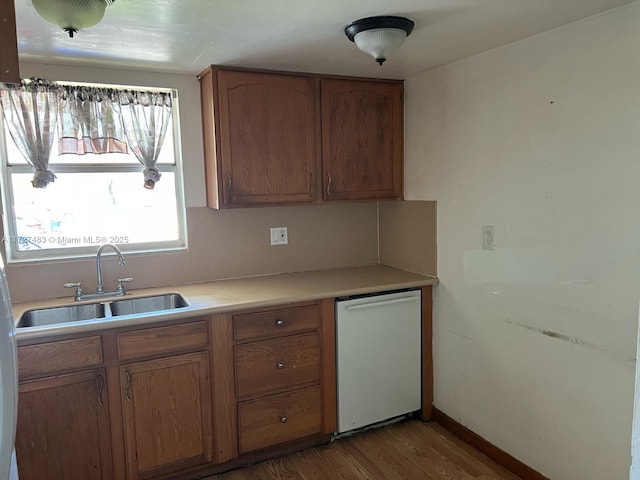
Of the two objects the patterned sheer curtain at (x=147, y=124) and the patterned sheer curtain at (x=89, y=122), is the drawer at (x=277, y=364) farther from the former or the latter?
the patterned sheer curtain at (x=89, y=122)

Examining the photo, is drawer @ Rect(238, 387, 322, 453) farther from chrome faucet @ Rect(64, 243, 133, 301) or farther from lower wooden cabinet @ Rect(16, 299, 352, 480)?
chrome faucet @ Rect(64, 243, 133, 301)

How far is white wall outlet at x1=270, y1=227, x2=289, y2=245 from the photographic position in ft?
9.99

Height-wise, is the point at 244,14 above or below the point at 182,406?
above

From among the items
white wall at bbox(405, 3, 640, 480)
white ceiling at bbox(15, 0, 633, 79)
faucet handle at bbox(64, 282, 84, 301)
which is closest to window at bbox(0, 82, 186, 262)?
faucet handle at bbox(64, 282, 84, 301)

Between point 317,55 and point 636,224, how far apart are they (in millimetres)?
1594

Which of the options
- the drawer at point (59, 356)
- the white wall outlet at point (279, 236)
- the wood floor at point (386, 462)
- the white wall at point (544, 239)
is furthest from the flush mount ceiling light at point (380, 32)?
the wood floor at point (386, 462)

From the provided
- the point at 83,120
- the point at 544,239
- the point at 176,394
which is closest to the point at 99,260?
the point at 83,120

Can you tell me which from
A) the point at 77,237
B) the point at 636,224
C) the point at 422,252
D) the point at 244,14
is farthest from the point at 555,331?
the point at 77,237

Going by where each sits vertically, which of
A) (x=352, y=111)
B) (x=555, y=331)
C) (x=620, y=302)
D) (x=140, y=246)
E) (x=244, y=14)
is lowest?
(x=555, y=331)

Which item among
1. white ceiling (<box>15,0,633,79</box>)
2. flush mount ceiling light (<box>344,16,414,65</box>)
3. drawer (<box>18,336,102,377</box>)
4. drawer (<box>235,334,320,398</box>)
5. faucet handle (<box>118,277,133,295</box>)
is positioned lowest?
drawer (<box>235,334,320,398</box>)

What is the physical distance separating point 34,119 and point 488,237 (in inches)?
93.7

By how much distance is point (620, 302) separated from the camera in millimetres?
1860

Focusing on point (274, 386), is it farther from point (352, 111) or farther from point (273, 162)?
point (352, 111)

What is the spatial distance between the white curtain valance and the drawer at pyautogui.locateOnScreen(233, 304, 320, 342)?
992 mm
